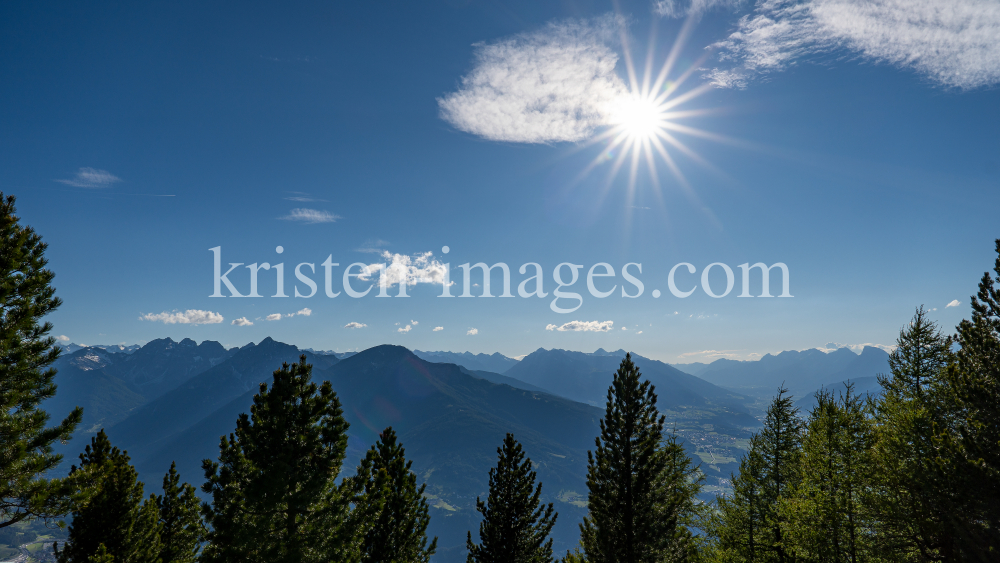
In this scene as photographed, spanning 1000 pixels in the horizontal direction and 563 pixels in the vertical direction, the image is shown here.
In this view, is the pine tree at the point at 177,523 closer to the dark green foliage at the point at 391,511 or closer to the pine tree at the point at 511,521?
the dark green foliage at the point at 391,511

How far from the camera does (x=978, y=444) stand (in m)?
15.0

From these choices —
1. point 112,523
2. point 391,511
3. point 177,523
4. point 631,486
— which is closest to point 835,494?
point 631,486

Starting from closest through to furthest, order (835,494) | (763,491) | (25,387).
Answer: (25,387)
(835,494)
(763,491)

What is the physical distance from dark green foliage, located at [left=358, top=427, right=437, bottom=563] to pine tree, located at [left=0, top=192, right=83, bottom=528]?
11667mm

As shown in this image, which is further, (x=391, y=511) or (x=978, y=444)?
(x=391, y=511)

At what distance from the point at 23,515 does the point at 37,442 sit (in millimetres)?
2408

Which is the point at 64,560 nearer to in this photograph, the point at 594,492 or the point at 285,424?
the point at 285,424

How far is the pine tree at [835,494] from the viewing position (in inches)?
802

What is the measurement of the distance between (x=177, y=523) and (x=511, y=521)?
72.7ft

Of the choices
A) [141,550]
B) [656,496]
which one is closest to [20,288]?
[141,550]

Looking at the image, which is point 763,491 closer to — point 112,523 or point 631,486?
point 631,486

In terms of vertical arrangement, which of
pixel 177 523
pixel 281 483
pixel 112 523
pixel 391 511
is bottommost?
pixel 177 523

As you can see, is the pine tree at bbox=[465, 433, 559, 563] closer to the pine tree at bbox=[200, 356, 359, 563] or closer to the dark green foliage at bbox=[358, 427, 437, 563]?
the dark green foliage at bbox=[358, 427, 437, 563]

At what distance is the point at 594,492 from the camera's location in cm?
2248
